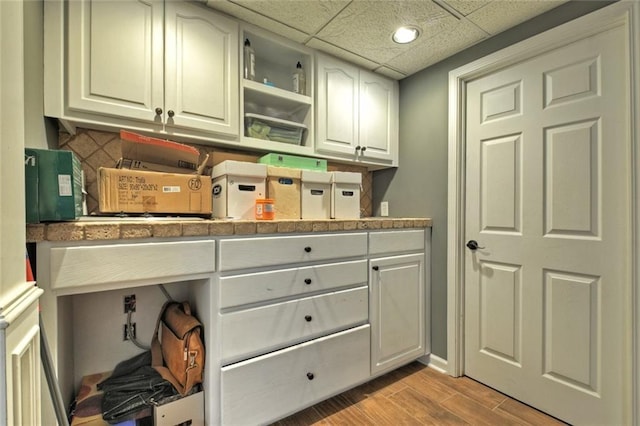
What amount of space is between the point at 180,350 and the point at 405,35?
2.15m

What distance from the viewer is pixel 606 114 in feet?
4.50

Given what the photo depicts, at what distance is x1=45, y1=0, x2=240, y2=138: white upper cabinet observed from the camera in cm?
123

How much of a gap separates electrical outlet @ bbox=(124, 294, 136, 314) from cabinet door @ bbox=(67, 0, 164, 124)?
961 millimetres

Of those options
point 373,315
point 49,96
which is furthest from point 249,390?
point 49,96

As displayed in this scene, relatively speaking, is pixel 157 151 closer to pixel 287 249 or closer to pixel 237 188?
pixel 237 188

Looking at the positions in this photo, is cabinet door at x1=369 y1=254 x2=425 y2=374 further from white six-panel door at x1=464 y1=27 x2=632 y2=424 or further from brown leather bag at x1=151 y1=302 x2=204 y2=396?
brown leather bag at x1=151 y1=302 x2=204 y2=396

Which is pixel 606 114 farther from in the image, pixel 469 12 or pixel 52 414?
pixel 52 414

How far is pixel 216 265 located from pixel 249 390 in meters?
0.60

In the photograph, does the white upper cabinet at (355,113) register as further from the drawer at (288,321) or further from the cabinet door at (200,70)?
A: the drawer at (288,321)

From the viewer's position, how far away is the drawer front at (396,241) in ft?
5.77

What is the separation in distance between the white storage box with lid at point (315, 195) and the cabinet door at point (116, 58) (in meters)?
0.88

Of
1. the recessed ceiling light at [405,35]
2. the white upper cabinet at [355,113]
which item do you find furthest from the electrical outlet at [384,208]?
the recessed ceiling light at [405,35]

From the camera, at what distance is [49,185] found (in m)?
0.92

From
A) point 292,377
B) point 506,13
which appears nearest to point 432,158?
point 506,13
